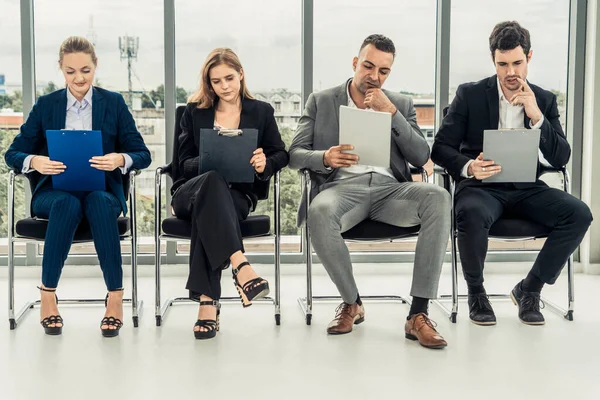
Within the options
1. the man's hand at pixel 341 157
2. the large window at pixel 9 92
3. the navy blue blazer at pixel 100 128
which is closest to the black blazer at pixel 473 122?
the man's hand at pixel 341 157

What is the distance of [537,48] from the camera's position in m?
4.30

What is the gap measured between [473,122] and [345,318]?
1115 mm

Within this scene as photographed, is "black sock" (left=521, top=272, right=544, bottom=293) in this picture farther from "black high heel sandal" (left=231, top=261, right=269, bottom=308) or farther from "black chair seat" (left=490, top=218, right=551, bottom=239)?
"black high heel sandal" (left=231, top=261, right=269, bottom=308)

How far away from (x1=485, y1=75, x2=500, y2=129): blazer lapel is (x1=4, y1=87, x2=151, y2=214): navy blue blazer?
161cm

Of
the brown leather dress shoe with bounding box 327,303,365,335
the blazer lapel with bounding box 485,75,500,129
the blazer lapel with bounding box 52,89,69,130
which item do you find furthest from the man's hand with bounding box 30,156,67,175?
the blazer lapel with bounding box 485,75,500,129

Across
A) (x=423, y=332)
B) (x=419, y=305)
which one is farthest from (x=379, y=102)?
(x=423, y=332)

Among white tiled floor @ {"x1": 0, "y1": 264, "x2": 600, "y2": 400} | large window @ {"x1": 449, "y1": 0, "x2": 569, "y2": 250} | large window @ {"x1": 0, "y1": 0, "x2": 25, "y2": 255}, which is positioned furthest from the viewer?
large window @ {"x1": 449, "y1": 0, "x2": 569, "y2": 250}

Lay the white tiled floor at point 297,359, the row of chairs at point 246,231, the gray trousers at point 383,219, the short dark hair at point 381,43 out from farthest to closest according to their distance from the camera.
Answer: the short dark hair at point 381,43
the row of chairs at point 246,231
the gray trousers at point 383,219
the white tiled floor at point 297,359

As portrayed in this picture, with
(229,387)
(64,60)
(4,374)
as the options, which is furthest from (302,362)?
(64,60)

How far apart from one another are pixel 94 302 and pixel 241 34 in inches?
70.5

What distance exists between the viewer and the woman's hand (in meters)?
2.98

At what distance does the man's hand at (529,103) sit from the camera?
3.14 meters

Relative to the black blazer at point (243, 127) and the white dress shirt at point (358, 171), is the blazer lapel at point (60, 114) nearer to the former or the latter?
the black blazer at point (243, 127)

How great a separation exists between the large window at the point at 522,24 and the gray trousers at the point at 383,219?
57.8 inches
